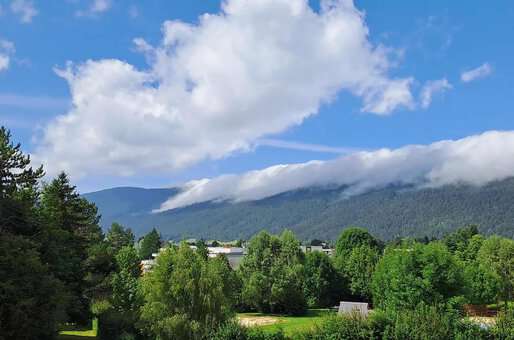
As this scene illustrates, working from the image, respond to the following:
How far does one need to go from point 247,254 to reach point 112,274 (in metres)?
28.8

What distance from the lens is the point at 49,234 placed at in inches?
1293

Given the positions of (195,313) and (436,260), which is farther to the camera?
(436,260)

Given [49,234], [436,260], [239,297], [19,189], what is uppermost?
[19,189]

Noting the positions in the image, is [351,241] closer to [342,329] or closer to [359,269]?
[359,269]

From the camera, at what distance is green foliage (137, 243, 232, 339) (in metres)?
31.7

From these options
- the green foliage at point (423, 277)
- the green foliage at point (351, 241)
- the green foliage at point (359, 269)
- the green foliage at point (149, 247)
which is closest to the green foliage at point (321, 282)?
the green foliage at point (359, 269)

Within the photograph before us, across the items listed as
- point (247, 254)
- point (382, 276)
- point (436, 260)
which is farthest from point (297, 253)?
point (436, 260)

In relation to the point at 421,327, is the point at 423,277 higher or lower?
higher

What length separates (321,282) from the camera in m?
72.2

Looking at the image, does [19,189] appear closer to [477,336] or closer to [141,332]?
[141,332]

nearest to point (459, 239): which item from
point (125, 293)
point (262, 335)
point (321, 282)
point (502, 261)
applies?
point (502, 261)

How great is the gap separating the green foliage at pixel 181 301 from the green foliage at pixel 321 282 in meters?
39.3

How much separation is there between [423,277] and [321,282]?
31114mm

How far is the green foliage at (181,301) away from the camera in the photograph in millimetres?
31734
